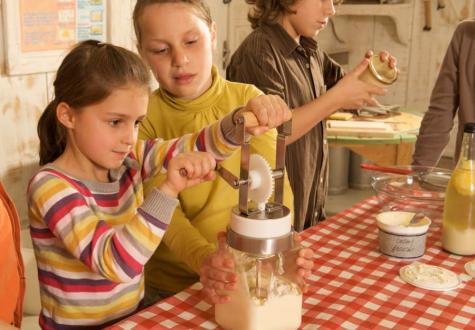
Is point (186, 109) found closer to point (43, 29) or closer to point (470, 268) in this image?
point (470, 268)

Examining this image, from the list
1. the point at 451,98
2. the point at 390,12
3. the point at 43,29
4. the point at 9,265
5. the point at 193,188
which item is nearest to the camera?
the point at 9,265

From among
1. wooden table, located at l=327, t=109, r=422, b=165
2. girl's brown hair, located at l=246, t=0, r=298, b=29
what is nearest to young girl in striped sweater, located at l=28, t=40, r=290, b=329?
girl's brown hair, located at l=246, t=0, r=298, b=29

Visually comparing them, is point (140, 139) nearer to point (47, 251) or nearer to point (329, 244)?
point (47, 251)

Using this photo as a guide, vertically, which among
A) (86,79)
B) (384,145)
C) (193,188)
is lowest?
(384,145)

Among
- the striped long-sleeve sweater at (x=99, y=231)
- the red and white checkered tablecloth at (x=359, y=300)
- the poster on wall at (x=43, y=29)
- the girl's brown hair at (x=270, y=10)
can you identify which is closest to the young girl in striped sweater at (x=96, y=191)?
the striped long-sleeve sweater at (x=99, y=231)

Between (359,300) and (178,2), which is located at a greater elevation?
(178,2)

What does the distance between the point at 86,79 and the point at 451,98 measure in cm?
129

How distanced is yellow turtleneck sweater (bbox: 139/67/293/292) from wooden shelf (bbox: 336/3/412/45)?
3309 mm

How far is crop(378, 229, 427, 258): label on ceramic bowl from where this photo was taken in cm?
138

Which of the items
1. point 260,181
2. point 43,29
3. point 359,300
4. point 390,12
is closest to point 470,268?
point 359,300

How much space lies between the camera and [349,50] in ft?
16.4

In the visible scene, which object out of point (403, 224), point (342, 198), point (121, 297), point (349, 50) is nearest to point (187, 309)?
point (121, 297)

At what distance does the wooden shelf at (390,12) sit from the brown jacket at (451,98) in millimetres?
2676

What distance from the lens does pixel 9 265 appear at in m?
1.20
